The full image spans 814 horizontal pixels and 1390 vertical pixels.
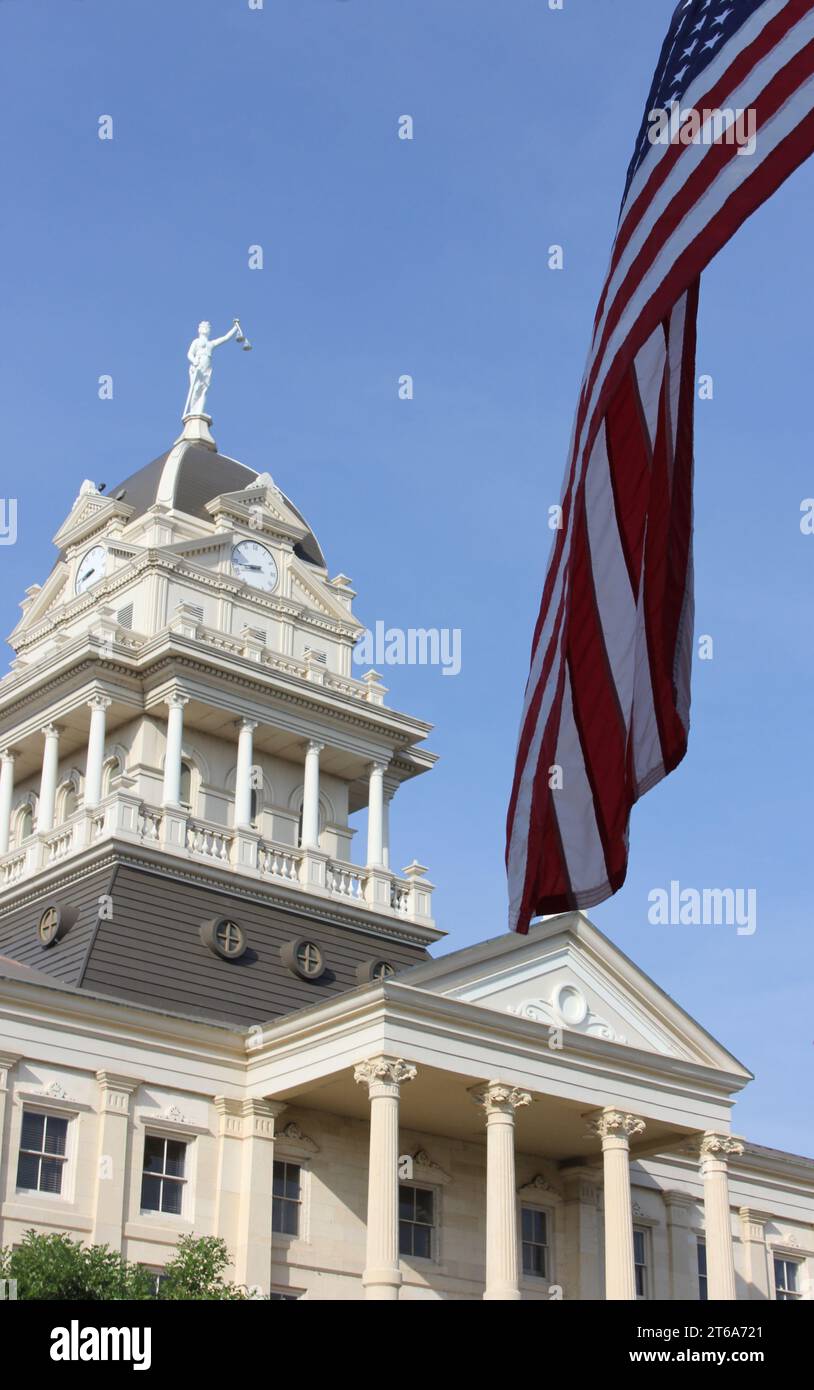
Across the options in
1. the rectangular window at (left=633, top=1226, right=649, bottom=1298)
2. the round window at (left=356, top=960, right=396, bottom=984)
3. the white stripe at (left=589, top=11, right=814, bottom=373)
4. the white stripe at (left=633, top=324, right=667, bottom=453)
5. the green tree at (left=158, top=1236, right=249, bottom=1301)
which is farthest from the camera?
the rectangular window at (left=633, top=1226, right=649, bottom=1298)

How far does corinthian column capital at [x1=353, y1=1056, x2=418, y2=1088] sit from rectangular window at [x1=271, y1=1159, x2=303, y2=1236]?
3.15 m

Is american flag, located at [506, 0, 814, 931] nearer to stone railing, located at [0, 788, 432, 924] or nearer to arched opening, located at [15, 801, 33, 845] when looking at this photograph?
stone railing, located at [0, 788, 432, 924]

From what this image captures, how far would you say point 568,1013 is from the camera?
140 feet

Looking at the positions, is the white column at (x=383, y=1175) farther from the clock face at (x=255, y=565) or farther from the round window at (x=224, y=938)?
the clock face at (x=255, y=565)

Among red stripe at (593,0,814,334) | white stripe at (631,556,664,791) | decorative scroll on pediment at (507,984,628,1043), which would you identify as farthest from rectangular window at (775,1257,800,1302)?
red stripe at (593,0,814,334)

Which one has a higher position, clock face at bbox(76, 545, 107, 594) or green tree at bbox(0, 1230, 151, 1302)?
clock face at bbox(76, 545, 107, 594)

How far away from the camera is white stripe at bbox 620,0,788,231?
1354cm

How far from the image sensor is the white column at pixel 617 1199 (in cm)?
3938

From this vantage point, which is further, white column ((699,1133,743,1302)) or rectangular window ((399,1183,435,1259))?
rectangular window ((399,1183,435,1259))

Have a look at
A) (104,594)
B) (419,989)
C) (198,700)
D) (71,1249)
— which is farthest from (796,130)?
(104,594)

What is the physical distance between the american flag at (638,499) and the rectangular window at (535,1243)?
2868 cm

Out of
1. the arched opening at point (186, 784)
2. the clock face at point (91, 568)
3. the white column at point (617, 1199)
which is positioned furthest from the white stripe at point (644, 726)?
the clock face at point (91, 568)

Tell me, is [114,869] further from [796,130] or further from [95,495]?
[796,130]

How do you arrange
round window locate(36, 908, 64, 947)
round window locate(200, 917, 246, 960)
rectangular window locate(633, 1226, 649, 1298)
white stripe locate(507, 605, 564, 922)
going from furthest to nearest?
rectangular window locate(633, 1226, 649, 1298), round window locate(200, 917, 246, 960), round window locate(36, 908, 64, 947), white stripe locate(507, 605, 564, 922)
